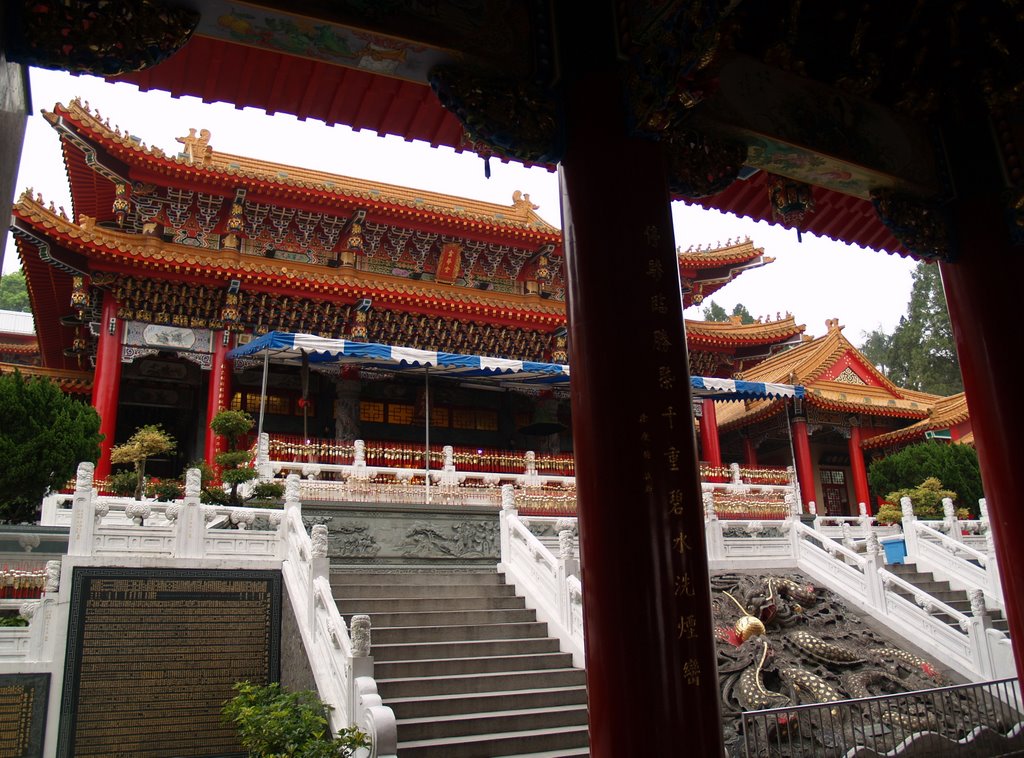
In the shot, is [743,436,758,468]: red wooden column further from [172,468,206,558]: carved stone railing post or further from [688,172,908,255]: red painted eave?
[688,172,908,255]: red painted eave

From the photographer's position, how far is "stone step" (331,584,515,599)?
932cm

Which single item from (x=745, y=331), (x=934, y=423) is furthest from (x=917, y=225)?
(x=934, y=423)

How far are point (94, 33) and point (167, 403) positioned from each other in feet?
51.4

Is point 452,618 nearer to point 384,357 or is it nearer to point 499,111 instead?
point 499,111

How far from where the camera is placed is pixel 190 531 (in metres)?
8.98

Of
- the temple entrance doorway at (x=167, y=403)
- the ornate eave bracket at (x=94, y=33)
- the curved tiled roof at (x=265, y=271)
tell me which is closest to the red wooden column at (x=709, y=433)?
the curved tiled roof at (x=265, y=271)

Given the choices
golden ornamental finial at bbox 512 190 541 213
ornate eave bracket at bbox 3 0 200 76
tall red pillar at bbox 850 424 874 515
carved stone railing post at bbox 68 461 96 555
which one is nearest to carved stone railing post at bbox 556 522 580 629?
carved stone railing post at bbox 68 461 96 555

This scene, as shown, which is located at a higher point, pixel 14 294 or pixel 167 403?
pixel 14 294

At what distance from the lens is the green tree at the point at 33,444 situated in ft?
35.6

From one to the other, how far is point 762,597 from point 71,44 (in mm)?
9254

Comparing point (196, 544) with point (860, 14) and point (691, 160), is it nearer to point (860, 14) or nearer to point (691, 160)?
point (691, 160)

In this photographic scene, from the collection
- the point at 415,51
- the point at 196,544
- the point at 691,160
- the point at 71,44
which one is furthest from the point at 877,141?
the point at 196,544

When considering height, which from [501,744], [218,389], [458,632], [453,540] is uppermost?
[218,389]

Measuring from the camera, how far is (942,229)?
5.08 meters
